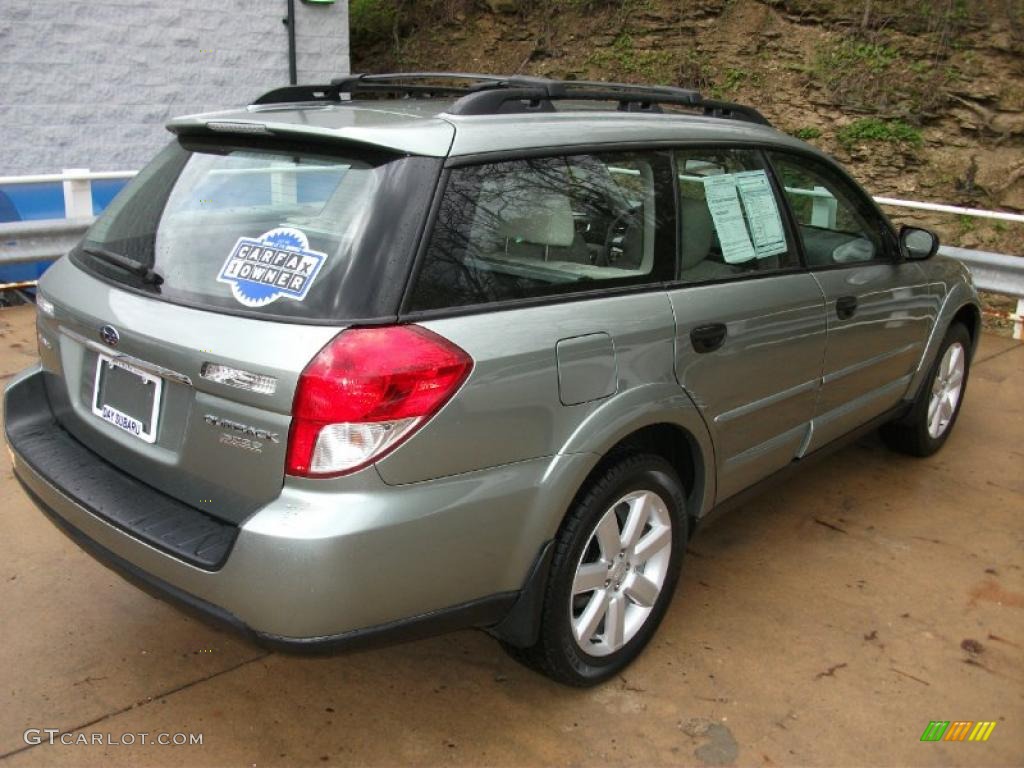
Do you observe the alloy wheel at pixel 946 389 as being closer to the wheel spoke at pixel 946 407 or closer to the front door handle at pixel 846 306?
the wheel spoke at pixel 946 407

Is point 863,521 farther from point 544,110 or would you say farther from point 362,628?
point 362,628

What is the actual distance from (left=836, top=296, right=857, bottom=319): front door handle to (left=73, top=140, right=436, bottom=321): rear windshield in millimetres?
2019

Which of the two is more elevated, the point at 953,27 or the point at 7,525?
the point at 953,27

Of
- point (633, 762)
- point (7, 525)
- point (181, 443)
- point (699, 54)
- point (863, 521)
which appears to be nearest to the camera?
point (181, 443)

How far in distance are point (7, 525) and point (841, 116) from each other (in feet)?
33.0

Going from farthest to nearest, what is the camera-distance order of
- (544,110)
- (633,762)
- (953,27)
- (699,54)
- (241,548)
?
1. (699,54)
2. (953,27)
3. (544,110)
4. (633,762)
5. (241,548)

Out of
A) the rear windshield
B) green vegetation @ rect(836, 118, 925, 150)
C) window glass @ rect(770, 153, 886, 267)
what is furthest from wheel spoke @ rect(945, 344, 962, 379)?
green vegetation @ rect(836, 118, 925, 150)

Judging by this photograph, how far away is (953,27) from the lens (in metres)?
10.8

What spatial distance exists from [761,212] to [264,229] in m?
1.87

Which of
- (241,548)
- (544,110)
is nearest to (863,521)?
(544,110)

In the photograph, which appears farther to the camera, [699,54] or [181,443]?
[699,54]

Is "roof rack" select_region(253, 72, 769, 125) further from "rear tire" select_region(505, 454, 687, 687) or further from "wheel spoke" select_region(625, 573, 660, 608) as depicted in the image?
"wheel spoke" select_region(625, 573, 660, 608)

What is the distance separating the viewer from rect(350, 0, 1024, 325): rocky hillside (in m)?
10.2

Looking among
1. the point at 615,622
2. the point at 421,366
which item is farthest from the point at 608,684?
the point at 421,366
